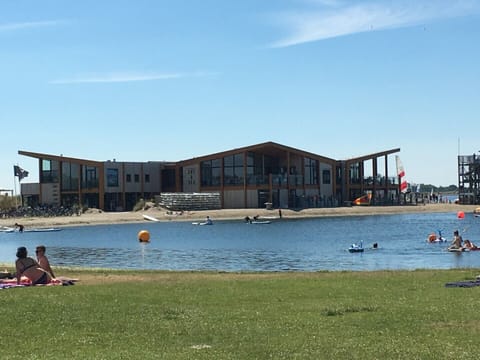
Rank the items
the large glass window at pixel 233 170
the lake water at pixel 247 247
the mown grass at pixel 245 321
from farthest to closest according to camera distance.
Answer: the large glass window at pixel 233 170
the lake water at pixel 247 247
the mown grass at pixel 245 321

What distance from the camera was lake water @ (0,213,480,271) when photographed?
36.9m

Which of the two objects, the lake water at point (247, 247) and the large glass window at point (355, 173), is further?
the large glass window at point (355, 173)

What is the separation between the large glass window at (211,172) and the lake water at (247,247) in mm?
19960

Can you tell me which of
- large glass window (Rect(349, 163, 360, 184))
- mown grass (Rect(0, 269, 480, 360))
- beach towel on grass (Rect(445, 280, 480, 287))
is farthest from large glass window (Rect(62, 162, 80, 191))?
beach towel on grass (Rect(445, 280, 480, 287))

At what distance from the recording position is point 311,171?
106m

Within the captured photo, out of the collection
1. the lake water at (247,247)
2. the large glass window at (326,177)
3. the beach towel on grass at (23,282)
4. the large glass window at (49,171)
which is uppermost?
the large glass window at (49,171)

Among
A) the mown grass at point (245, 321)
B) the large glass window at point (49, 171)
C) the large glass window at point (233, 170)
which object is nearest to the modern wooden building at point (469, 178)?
the large glass window at point (233, 170)

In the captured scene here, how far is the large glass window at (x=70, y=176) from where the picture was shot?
100 meters

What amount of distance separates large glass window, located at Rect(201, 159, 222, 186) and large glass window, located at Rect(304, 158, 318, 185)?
40.3 feet

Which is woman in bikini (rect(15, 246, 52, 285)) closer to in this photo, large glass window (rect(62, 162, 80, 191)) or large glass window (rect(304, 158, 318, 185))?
large glass window (rect(62, 162, 80, 191))

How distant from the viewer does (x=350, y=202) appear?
108812 millimetres

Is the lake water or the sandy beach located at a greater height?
the sandy beach

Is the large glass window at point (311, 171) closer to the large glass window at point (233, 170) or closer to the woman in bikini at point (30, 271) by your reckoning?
the large glass window at point (233, 170)

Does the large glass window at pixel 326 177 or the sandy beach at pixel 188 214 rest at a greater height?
the large glass window at pixel 326 177
